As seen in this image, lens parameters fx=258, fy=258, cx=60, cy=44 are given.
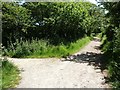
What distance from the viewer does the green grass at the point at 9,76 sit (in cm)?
931

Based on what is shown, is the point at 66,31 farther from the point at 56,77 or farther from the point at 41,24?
the point at 56,77

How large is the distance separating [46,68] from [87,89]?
166 inches

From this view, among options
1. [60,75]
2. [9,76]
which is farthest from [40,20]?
[9,76]

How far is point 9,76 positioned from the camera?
33.7 feet

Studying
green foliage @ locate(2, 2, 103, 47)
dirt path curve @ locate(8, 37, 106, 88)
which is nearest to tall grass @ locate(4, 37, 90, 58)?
green foliage @ locate(2, 2, 103, 47)

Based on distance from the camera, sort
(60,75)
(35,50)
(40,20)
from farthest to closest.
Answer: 1. (40,20)
2. (35,50)
3. (60,75)

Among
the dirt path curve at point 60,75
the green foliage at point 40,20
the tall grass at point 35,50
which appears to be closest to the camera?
the dirt path curve at point 60,75

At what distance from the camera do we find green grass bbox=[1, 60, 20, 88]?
9308 millimetres

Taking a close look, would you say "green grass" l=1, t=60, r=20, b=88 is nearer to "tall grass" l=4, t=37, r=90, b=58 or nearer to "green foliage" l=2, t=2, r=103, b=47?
"tall grass" l=4, t=37, r=90, b=58

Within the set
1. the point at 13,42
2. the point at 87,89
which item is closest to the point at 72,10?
the point at 13,42

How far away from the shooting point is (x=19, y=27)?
20.4 m

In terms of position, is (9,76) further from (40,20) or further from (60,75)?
(40,20)

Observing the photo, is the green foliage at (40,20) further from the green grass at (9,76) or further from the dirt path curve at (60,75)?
the green grass at (9,76)

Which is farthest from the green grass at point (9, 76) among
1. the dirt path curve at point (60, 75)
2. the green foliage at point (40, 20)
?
the green foliage at point (40, 20)
